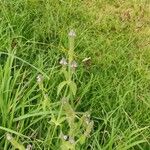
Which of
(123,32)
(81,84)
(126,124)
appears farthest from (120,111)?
(123,32)

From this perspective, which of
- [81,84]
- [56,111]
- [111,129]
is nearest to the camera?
[56,111]

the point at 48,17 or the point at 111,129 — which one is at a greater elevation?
the point at 48,17

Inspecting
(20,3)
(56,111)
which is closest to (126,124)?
(56,111)

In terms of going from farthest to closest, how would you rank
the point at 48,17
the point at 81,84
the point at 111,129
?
the point at 48,17
the point at 81,84
the point at 111,129

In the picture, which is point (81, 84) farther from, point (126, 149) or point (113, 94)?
point (126, 149)

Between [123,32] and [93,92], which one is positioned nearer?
[93,92]

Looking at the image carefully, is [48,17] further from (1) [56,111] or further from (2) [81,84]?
(1) [56,111]
